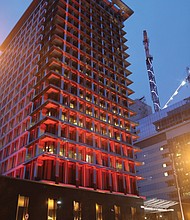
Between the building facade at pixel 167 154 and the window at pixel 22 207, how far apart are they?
60090 mm

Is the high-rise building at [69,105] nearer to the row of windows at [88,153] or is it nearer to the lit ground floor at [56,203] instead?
the row of windows at [88,153]

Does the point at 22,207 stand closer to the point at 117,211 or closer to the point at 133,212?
the point at 117,211

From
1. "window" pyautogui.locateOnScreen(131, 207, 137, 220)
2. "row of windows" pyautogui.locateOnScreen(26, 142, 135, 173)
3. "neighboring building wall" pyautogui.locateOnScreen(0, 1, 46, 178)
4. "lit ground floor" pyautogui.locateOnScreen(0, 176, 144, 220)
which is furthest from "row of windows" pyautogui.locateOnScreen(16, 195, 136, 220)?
"neighboring building wall" pyautogui.locateOnScreen(0, 1, 46, 178)

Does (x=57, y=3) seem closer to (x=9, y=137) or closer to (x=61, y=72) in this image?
(x=61, y=72)

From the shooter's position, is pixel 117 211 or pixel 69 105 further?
pixel 69 105

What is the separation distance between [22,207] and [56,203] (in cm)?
553

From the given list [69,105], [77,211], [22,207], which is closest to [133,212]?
[77,211]

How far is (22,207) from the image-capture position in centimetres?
3188

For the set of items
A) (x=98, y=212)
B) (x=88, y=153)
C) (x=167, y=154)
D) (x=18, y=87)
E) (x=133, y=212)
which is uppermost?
(x=18, y=87)

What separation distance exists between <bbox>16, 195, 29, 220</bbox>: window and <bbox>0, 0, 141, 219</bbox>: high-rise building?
1.31 feet

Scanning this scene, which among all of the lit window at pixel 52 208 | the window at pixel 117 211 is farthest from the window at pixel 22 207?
the window at pixel 117 211

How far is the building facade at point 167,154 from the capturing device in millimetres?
83819

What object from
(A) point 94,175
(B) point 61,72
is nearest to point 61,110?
(B) point 61,72

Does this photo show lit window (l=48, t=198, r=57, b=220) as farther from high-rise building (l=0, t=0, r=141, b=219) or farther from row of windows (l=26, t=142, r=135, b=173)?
row of windows (l=26, t=142, r=135, b=173)
